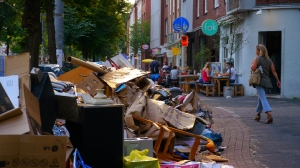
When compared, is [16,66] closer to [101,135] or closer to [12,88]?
[12,88]

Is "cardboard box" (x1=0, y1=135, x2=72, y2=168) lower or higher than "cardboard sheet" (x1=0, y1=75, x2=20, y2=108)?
lower

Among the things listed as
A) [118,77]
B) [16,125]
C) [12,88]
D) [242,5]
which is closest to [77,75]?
[118,77]

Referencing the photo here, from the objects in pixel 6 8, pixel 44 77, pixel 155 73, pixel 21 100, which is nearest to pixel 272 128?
pixel 44 77

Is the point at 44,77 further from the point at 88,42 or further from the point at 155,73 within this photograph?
the point at 88,42

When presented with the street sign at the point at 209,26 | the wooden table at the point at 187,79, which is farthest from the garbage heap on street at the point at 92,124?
the wooden table at the point at 187,79

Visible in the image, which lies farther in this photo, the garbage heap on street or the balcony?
the balcony

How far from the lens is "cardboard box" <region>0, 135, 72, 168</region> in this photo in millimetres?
4070

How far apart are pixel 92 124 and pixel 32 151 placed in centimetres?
141

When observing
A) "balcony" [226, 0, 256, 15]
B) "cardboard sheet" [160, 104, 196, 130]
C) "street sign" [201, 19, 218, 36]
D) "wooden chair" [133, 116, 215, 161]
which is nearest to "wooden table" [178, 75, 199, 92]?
"street sign" [201, 19, 218, 36]

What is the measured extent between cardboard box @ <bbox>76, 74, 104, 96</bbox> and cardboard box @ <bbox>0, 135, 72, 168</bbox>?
456cm

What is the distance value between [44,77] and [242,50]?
755 inches

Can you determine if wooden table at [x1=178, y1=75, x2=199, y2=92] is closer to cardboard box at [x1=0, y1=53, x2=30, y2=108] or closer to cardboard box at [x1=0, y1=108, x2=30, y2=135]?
cardboard box at [x1=0, y1=53, x2=30, y2=108]

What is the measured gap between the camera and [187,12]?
3819cm

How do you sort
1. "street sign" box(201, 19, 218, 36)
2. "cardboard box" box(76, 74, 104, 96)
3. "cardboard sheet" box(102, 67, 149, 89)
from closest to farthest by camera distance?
1. "cardboard box" box(76, 74, 104, 96)
2. "cardboard sheet" box(102, 67, 149, 89)
3. "street sign" box(201, 19, 218, 36)
